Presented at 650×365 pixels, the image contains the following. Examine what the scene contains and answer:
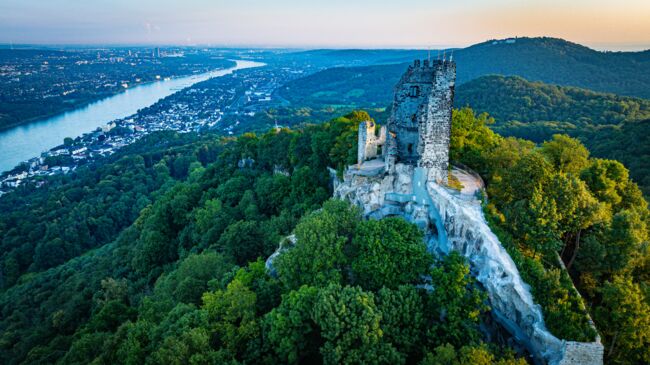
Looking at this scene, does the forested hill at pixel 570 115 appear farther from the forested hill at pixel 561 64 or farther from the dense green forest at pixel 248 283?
the dense green forest at pixel 248 283

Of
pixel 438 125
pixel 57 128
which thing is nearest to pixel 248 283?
pixel 438 125

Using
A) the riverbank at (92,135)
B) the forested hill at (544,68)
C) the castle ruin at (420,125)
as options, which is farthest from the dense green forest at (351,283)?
the forested hill at (544,68)

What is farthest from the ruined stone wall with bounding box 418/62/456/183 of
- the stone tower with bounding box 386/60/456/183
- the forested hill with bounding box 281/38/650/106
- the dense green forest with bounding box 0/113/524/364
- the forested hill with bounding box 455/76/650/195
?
the forested hill with bounding box 281/38/650/106

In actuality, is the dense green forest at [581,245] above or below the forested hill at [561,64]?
below

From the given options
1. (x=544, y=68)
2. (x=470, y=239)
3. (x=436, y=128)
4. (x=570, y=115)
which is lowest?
(x=470, y=239)

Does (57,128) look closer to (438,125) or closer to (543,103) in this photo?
(438,125)

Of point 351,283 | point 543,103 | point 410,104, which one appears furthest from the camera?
point 543,103
